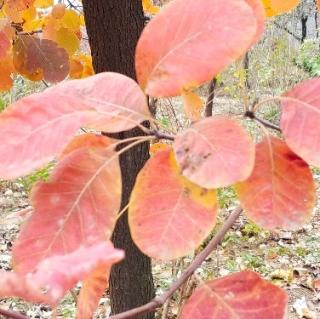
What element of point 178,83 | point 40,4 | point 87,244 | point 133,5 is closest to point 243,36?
point 178,83

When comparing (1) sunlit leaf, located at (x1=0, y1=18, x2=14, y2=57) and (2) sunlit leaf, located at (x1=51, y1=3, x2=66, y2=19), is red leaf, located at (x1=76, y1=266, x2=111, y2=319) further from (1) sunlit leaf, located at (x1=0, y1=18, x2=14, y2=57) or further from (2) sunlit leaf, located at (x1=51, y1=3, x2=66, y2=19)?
(2) sunlit leaf, located at (x1=51, y1=3, x2=66, y2=19)

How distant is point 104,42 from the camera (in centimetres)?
148

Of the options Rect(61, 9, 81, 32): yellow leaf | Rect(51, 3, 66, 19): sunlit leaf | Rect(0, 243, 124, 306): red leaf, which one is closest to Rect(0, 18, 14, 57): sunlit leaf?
Rect(51, 3, 66, 19): sunlit leaf

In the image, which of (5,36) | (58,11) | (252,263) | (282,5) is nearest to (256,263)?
(252,263)

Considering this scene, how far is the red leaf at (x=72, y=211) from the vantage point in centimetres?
40

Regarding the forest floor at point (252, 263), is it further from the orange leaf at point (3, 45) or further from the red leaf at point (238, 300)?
the red leaf at point (238, 300)

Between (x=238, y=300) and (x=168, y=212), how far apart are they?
0.34ft

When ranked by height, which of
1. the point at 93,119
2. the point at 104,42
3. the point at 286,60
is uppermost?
the point at 93,119

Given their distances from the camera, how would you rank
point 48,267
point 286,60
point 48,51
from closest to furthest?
point 48,267 → point 48,51 → point 286,60

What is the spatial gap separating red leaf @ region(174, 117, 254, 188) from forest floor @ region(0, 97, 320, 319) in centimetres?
172

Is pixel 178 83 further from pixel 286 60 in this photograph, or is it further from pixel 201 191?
pixel 286 60

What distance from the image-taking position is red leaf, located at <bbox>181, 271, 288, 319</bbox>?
43 cm

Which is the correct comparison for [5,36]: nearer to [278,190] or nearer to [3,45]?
[3,45]

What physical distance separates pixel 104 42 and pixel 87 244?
1.16 metres
